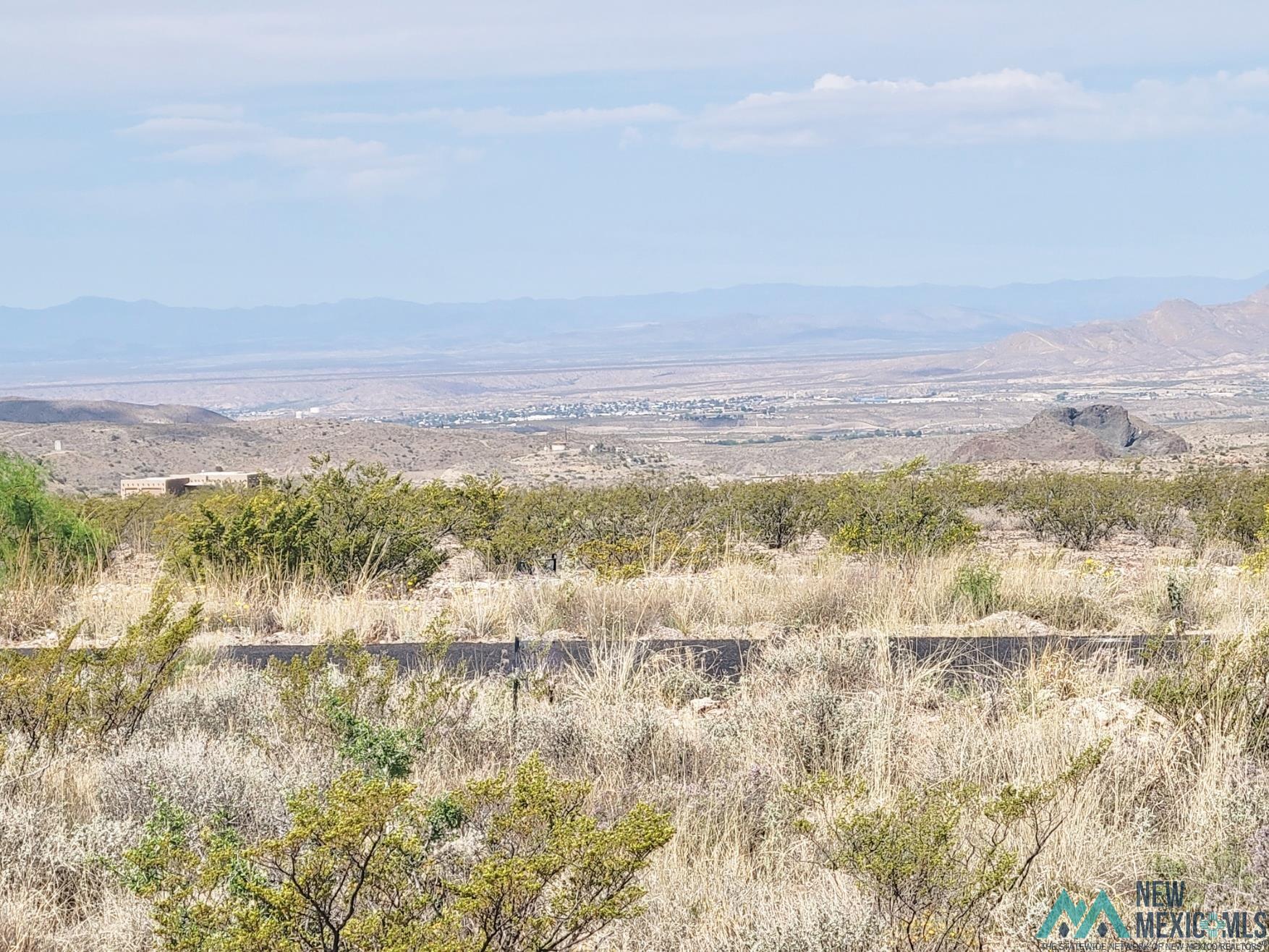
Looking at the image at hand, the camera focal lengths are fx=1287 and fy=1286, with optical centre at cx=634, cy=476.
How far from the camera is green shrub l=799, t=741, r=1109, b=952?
4121 millimetres

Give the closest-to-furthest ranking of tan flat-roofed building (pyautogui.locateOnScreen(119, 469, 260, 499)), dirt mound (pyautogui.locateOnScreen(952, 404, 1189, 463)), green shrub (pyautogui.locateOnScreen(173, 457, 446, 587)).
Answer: green shrub (pyautogui.locateOnScreen(173, 457, 446, 587))
tan flat-roofed building (pyautogui.locateOnScreen(119, 469, 260, 499))
dirt mound (pyautogui.locateOnScreen(952, 404, 1189, 463))

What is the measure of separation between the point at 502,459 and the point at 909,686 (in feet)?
168

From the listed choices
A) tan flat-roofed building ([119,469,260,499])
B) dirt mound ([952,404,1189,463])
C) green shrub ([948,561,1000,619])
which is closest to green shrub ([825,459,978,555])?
green shrub ([948,561,1000,619])

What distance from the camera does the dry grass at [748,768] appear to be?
4359mm

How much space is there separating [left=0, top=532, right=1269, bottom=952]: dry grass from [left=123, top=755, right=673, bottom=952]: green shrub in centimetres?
46

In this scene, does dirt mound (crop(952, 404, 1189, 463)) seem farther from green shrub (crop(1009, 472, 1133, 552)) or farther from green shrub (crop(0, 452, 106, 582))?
green shrub (crop(0, 452, 106, 582))

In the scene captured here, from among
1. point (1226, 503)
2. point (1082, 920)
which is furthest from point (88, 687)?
point (1226, 503)

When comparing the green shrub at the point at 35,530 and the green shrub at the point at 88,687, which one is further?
the green shrub at the point at 35,530

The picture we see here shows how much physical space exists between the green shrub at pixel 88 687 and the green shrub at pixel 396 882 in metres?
2.20

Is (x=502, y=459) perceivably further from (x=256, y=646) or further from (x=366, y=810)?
(x=366, y=810)

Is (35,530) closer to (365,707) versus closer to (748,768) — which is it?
(365,707)

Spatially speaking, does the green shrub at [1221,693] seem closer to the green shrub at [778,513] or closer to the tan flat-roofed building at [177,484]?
the green shrub at [778,513]

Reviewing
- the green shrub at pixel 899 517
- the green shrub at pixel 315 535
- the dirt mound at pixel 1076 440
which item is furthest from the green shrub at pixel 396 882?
the dirt mound at pixel 1076 440

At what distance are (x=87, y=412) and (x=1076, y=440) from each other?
83.3 meters
